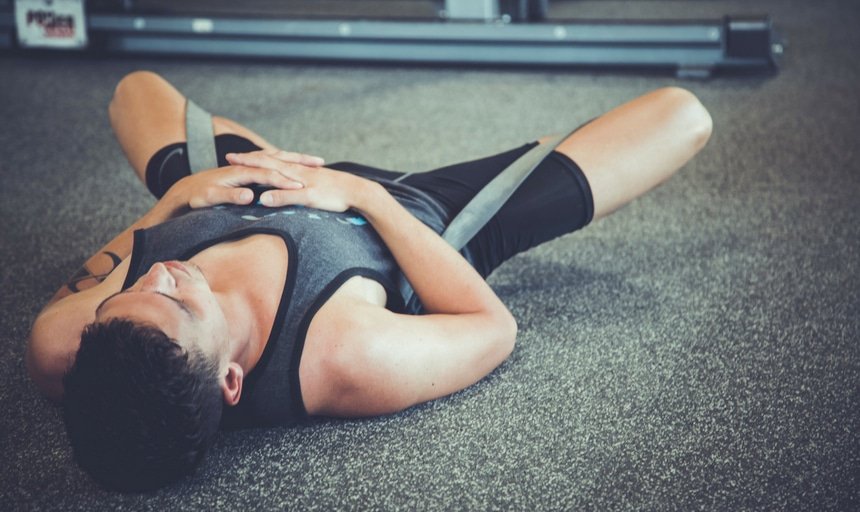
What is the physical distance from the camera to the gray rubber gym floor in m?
1.04

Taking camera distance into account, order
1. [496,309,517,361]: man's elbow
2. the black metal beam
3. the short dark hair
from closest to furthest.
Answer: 1. the short dark hair
2. [496,309,517,361]: man's elbow
3. the black metal beam

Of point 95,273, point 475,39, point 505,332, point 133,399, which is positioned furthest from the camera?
point 475,39

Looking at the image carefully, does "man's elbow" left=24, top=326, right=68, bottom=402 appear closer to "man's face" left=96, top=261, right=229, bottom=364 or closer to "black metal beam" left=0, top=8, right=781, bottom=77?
"man's face" left=96, top=261, right=229, bottom=364

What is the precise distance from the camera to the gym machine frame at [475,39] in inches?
103

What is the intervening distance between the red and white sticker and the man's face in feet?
7.41

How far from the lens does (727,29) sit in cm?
259

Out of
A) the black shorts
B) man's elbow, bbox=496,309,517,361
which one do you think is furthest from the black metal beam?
man's elbow, bbox=496,309,517,361

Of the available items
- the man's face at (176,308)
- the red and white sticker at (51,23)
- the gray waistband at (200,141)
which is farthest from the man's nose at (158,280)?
the red and white sticker at (51,23)

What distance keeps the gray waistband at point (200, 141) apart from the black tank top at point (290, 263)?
0.19 meters

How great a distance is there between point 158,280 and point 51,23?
2.39 meters

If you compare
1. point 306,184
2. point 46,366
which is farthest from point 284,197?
Answer: point 46,366

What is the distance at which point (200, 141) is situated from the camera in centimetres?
142

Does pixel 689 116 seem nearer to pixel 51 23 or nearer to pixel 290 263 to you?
pixel 290 263

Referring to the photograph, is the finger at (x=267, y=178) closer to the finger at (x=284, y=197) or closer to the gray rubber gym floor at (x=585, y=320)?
the finger at (x=284, y=197)
